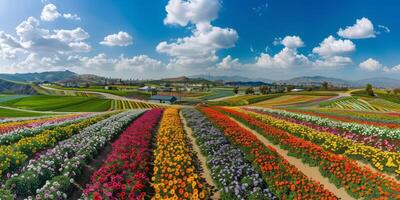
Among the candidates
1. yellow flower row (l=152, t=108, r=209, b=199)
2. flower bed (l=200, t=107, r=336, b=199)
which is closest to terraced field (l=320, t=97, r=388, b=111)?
flower bed (l=200, t=107, r=336, b=199)

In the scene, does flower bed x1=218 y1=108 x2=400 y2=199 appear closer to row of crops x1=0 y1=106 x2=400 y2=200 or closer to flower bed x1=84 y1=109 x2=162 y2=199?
row of crops x1=0 y1=106 x2=400 y2=200

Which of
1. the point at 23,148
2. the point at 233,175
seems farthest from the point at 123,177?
the point at 23,148

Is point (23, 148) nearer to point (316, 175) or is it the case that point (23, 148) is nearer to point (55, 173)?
point (55, 173)

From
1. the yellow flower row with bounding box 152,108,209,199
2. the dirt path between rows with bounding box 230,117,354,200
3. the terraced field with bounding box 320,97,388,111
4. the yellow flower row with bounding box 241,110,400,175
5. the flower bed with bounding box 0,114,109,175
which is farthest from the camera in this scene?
the terraced field with bounding box 320,97,388,111

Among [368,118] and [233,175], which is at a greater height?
[233,175]

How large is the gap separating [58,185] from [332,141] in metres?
14.9

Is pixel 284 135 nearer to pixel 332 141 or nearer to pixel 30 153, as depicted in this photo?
pixel 332 141

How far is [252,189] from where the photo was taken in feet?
31.4

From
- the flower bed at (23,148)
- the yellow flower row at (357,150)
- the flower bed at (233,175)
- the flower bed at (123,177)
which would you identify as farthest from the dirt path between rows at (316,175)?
the flower bed at (23,148)

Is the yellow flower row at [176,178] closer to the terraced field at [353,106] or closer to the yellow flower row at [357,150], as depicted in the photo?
the yellow flower row at [357,150]

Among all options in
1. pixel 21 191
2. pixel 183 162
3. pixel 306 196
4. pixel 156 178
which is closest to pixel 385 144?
pixel 306 196

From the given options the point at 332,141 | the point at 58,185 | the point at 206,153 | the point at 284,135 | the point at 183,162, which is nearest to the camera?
the point at 58,185

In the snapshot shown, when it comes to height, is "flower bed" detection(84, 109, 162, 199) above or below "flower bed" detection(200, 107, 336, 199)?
above

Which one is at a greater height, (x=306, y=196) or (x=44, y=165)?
(x=44, y=165)
